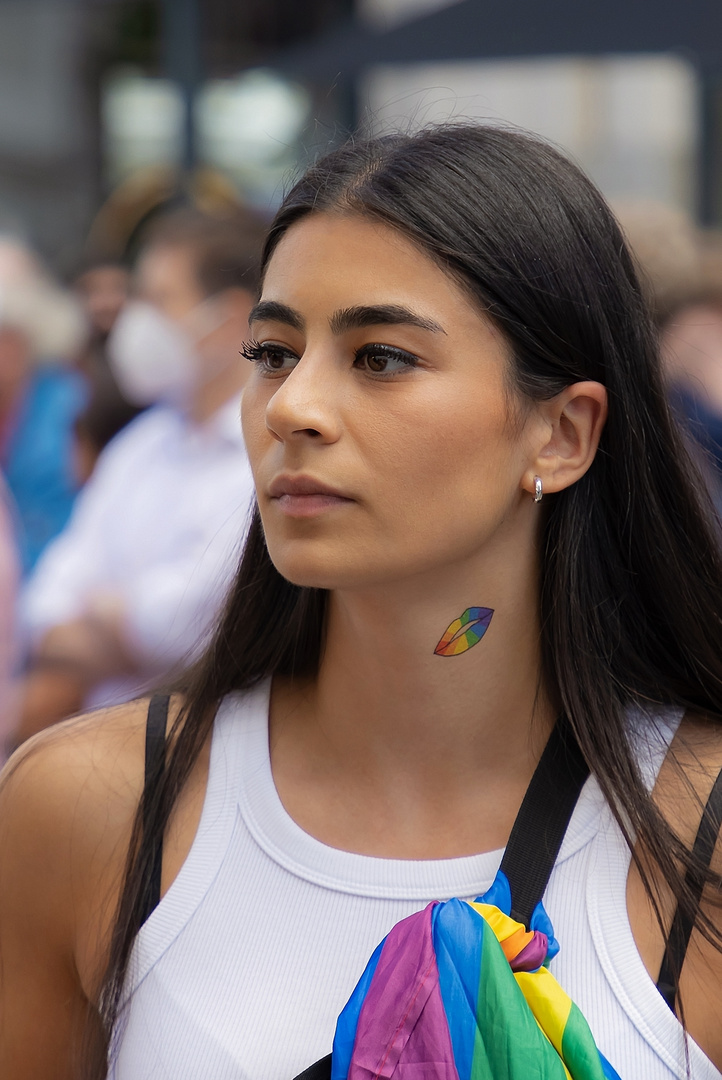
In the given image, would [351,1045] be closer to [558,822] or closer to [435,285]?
[558,822]

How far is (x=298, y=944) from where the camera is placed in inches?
66.5

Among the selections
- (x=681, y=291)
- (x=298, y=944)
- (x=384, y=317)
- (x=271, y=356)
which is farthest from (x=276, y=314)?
(x=681, y=291)

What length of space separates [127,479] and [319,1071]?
256 centimetres

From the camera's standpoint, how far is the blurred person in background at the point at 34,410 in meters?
4.65

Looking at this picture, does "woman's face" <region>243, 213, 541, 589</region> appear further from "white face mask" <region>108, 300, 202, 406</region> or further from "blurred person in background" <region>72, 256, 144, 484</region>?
"blurred person in background" <region>72, 256, 144, 484</region>

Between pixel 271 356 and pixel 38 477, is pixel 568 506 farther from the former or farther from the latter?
pixel 38 477

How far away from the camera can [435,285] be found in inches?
64.6

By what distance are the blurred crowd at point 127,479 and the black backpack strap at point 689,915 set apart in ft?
3.75

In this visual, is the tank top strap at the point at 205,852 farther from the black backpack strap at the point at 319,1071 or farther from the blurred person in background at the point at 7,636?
the blurred person in background at the point at 7,636

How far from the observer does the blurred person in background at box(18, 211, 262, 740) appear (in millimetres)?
3439

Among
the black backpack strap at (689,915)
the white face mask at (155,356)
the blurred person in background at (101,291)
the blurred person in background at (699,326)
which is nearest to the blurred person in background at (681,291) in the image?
the blurred person in background at (699,326)

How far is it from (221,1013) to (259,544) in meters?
0.72

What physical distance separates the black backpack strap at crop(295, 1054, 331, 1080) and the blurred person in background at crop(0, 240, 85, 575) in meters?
3.21

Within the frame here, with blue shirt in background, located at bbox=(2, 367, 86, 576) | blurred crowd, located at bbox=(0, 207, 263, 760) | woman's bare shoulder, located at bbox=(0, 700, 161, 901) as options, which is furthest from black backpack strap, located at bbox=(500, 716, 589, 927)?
blue shirt in background, located at bbox=(2, 367, 86, 576)
